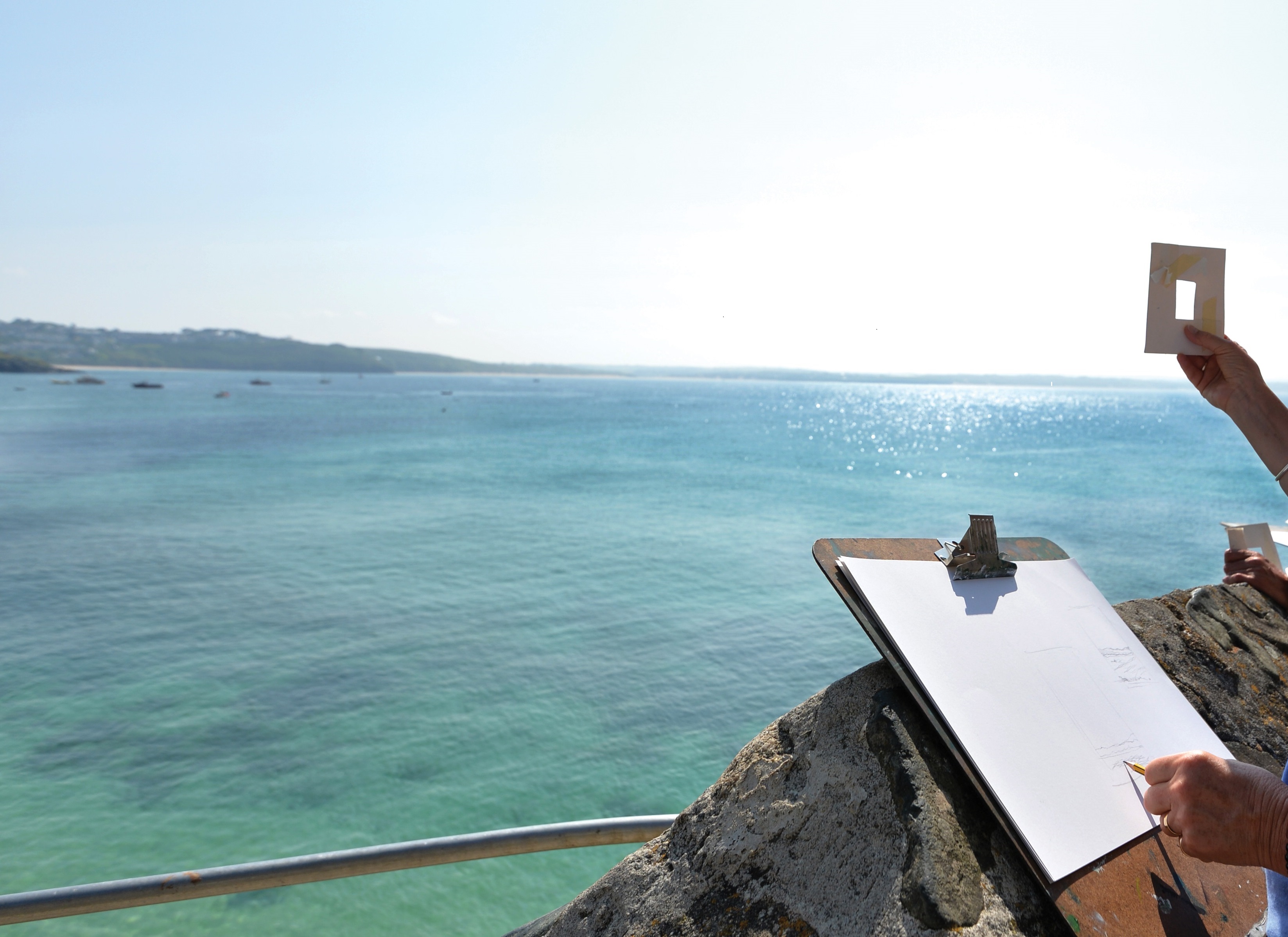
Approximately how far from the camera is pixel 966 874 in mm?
1055

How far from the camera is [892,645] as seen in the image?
121 cm

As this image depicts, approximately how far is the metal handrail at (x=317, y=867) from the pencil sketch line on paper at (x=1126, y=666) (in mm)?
864

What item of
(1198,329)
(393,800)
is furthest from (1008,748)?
(393,800)

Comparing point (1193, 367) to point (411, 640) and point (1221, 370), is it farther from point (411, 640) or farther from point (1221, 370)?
point (411, 640)

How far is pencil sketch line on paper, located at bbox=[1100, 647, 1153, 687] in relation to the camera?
1322mm

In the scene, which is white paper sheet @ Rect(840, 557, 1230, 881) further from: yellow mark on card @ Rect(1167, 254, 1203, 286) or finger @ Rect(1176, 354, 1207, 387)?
yellow mark on card @ Rect(1167, 254, 1203, 286)

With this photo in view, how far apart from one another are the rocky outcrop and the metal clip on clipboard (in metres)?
0.24

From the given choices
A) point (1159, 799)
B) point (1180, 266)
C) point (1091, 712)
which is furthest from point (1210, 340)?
point (1159, 799)

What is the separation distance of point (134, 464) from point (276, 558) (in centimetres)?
2060

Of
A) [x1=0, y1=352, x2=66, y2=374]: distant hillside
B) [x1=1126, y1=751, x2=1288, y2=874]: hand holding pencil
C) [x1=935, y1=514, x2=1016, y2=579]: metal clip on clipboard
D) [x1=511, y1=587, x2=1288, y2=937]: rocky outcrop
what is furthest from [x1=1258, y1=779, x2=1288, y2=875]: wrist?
[x1=0, y1=352, x2=66, y2=374]: distant hillside

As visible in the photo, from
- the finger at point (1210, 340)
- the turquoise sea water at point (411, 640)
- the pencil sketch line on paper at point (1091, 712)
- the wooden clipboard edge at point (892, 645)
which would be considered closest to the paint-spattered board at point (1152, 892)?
the wooden clipboard edge at point (892, 645)

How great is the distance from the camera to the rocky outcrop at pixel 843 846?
1050 mm

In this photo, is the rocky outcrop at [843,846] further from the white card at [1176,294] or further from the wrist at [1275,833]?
the white card at [1176,294]

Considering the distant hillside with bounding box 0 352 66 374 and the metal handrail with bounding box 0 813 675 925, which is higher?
the distant hillside with bounding box 0 352 66 374
